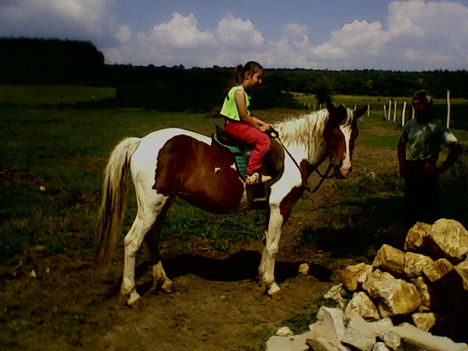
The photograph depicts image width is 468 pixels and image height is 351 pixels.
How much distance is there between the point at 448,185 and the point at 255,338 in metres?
7.78

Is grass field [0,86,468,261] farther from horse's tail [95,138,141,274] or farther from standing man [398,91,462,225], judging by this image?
standing man [398,91,462,225]

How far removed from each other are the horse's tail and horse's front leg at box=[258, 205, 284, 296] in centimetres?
193

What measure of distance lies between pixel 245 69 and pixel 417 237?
288 centimetres

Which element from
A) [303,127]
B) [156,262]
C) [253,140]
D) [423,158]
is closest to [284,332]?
[156,262]

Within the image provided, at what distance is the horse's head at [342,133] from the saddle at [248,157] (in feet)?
2.30

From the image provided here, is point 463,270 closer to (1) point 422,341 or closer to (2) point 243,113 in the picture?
(1) point 422,341

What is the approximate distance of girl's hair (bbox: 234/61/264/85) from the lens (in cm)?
537

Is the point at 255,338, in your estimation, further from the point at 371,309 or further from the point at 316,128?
the point at 316,128

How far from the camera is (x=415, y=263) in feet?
15.7

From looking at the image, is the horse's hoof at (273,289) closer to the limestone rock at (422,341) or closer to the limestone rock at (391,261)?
the limestone rock at (391,261)

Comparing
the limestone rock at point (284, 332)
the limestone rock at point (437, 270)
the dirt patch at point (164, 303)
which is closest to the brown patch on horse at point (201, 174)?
the dirt patch at point (164, 303)

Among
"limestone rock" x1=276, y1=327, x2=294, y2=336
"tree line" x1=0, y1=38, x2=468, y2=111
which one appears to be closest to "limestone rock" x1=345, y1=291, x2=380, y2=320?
"limestone rock" x1=276, y1=327, x2=294, y2=336

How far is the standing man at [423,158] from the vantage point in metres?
5.55

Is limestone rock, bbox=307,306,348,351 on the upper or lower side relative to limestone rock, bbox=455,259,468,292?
lower
